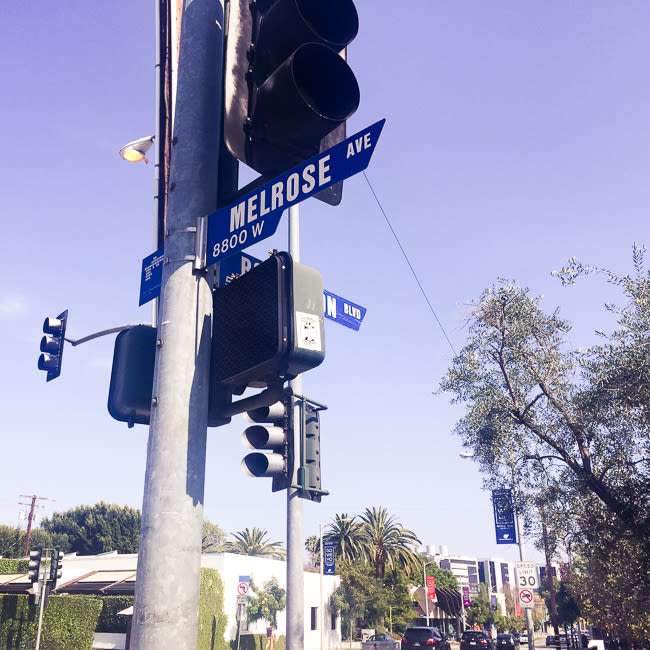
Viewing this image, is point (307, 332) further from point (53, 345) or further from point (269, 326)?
point (53, 345)

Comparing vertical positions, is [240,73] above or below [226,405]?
above

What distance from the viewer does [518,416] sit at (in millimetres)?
19000

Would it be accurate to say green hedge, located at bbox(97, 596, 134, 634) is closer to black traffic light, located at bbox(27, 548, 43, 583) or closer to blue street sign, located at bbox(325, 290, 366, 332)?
black traffic light, located at bbox(27, 548, 43, 583)

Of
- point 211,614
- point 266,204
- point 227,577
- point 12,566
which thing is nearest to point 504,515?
point 266,204

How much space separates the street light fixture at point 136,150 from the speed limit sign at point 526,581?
57.1 feet

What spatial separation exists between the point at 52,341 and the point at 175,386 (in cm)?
957

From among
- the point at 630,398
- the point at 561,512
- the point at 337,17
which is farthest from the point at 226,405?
the point at 561,512

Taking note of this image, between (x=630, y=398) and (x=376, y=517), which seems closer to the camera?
(x=630, y=398)

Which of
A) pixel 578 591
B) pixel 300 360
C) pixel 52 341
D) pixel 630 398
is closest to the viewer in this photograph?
pixel 300 360

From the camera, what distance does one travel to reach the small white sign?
2818 mm

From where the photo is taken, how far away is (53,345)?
38.0 ft

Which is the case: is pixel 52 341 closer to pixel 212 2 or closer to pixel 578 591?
pixel 212 2

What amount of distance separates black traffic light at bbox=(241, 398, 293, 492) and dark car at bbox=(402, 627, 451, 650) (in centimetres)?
3272

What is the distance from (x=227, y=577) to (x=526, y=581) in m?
20.1
